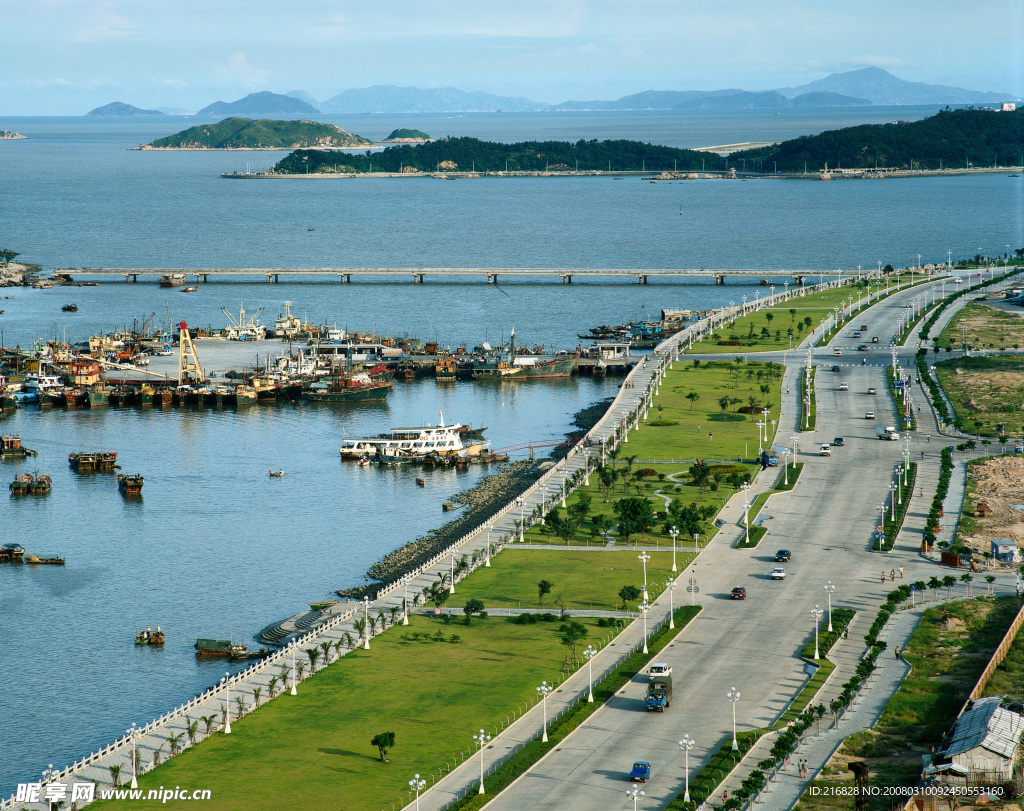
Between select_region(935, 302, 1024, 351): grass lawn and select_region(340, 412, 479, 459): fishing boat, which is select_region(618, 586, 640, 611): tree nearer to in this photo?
select_region(340, 412, 479, 459): fishing boat

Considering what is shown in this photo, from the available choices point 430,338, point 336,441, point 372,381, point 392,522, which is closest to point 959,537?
point 392,522

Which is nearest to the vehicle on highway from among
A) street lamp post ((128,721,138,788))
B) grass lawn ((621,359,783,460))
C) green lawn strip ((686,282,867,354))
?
street lamp post ((128,721,138,788))

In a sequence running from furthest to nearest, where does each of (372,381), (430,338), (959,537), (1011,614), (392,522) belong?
(430,338) → (372,381) → (392,522) → (959,537) → (1011,614)

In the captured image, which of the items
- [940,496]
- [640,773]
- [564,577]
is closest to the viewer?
[640,773]

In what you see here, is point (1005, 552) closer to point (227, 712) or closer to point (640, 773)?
point (640, 773)

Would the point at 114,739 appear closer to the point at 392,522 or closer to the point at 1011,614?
the point at 392,522

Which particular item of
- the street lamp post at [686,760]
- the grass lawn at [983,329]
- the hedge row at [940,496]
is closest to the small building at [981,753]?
the street lamp post at [686,760]

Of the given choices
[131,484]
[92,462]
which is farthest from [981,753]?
[92,462]

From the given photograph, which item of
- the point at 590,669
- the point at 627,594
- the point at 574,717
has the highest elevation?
the point at 627,594
